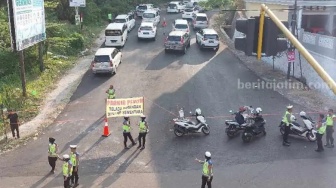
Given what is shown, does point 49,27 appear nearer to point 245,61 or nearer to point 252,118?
point 245,61

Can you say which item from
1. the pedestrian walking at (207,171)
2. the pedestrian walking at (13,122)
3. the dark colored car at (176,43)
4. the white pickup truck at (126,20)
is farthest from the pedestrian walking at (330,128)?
the white pickup truck at (126,20)

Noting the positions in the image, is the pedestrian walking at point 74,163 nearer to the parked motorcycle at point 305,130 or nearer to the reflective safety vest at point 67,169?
the reflective safety vest at point 67,169

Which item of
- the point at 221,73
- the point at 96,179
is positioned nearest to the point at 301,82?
the point at 221,73

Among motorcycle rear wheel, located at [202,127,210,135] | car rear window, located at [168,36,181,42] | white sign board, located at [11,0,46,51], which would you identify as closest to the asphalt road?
motorcycle rear wheel, located at [202,127,210,135]

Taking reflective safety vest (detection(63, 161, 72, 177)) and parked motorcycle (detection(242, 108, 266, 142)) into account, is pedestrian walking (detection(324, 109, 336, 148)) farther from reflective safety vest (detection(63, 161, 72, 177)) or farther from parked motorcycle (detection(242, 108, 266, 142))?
reflective safety vest (detection(63, 161, 72, 177))

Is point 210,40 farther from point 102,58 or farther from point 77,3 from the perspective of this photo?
point 77,3

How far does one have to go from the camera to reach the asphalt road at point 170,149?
1409 centimetres

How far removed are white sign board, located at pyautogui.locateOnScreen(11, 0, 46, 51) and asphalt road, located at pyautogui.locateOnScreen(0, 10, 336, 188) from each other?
144 inches

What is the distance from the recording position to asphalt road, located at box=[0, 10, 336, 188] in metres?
14.1

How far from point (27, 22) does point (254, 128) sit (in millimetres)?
12029

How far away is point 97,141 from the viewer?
56.4 feet

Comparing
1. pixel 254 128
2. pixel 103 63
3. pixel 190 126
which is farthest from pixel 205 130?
pixel 103 63

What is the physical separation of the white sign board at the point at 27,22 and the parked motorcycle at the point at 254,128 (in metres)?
11.2

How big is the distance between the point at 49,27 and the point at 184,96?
11.7 m
